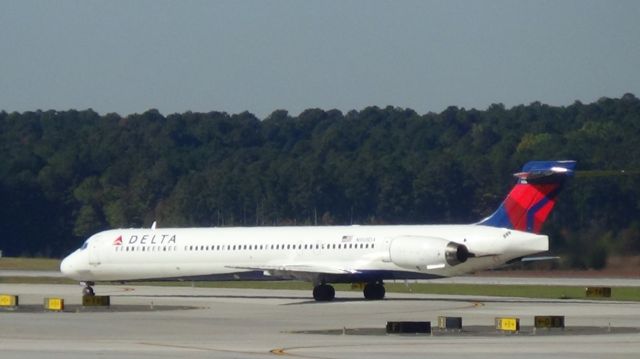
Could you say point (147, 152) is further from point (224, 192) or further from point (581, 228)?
point (581, 228)

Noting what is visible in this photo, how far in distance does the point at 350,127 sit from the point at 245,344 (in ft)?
465

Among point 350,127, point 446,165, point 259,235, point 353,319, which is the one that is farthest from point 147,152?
point 353,319

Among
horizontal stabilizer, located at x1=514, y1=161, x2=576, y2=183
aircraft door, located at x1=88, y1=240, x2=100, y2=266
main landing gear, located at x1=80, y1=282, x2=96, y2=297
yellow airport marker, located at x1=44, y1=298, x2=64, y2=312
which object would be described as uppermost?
horizontal stabilizer, located at x1=514, y1=161, x2=576, y2=183

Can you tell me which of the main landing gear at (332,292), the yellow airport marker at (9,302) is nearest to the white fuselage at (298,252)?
the main landing gear at (332,292)

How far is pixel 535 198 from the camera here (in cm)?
5347

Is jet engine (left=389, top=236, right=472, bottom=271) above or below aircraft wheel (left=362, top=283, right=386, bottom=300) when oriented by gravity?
above

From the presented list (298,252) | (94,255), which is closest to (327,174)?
(94,255)

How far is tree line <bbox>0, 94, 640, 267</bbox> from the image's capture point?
368 feet

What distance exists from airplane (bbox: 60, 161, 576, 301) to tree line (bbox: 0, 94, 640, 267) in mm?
19546

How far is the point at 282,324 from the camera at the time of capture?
42906mm

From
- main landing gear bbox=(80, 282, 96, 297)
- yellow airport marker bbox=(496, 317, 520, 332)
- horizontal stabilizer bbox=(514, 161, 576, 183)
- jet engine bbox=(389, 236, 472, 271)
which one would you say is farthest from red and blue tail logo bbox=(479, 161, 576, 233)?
main landing gear bbox=(80, 282, 96, 297)

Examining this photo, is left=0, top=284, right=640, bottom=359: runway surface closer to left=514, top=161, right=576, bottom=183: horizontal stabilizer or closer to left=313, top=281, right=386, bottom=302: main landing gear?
left=313, top=281, right=386, bottom=302: main landing gear

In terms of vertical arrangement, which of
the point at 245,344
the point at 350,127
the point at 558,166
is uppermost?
the point at 350,127

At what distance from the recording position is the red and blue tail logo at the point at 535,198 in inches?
2100
